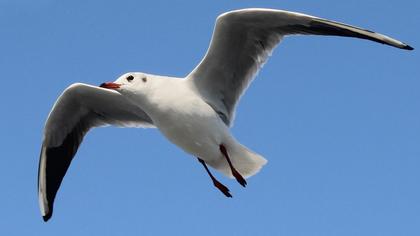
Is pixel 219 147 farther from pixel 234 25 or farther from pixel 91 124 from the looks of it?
pixel 91 124

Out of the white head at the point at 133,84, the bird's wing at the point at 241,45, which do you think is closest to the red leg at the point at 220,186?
the bird's wing at the point at 241,45

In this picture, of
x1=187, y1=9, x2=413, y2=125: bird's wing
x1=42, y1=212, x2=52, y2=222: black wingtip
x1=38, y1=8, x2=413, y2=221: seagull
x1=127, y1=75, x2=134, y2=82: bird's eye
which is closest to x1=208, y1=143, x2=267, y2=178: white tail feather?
x1=38, y1=8, x2=413, y2=221: seagull

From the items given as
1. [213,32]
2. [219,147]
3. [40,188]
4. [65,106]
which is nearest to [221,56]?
[213,32]

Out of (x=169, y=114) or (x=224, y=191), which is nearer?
(x=169, y=114)

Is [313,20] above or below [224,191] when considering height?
above

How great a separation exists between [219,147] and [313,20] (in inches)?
69.5

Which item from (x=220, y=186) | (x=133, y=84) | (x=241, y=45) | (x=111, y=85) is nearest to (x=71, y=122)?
(x=111, y=85)

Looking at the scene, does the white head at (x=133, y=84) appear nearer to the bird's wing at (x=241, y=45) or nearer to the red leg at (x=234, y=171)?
the bird's wing at (x=241, y=45)

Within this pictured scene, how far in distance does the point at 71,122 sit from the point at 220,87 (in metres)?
2.33

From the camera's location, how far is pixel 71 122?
486 inches

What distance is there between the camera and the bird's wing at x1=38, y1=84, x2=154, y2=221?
11938 mm

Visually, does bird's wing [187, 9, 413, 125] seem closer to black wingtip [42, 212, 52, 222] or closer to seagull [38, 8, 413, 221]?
seagull [38, 8, 413, 221]

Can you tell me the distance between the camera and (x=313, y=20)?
10.4 meters

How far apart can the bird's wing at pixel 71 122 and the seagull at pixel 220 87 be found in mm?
96
